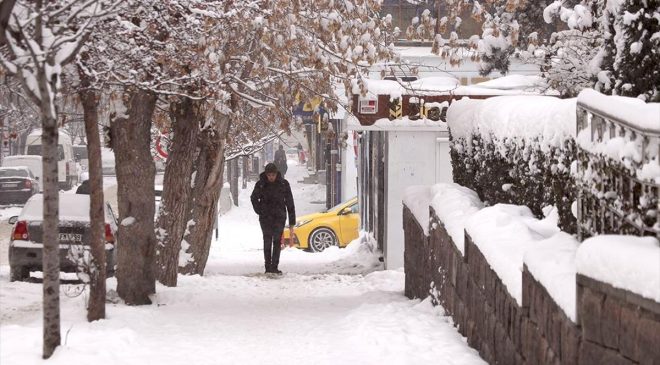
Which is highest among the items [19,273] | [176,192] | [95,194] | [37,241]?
[95,194]

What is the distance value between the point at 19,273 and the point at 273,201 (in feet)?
14.4

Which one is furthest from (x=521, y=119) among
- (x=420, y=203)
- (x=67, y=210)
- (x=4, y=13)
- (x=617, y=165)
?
(x=67, y=210)

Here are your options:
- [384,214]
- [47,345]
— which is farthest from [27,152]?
[47,345]

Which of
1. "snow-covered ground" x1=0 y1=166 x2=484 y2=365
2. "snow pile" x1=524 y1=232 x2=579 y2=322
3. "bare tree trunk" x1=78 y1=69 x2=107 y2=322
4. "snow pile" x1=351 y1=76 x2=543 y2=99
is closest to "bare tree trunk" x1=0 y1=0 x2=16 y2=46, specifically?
"snow-covered ground" x1=0 y1=166 x2=484 y2=365

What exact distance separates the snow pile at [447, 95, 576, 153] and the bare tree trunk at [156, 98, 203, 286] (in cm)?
423

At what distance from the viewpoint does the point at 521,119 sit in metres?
8.59

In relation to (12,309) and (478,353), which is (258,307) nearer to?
(12,309)

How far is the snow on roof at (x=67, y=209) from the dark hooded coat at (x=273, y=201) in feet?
9.55

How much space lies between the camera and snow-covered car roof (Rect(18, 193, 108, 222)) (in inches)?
676

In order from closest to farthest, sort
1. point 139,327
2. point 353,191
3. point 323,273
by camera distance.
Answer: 1. point 139,327
2. point 323,273
3. point 353,191

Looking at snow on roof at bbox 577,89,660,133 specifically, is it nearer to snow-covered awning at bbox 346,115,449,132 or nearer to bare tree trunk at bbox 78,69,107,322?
bare tree trunk at bbox 78,69,107,322

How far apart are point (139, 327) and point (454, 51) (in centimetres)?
490

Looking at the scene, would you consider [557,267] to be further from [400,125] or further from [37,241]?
[400,125]

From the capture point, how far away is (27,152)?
5819cm
